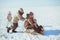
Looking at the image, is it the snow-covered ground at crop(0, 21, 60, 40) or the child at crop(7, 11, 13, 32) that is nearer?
the snow-covered ground at crop(0, 21, 60, 40)

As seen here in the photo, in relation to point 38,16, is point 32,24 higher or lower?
lower

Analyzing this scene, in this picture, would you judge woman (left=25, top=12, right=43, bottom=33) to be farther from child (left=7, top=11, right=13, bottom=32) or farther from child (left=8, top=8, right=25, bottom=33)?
child (left=7, top=11, right=13, bottom=32)

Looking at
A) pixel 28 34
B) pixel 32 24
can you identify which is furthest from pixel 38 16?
pixel 28 34

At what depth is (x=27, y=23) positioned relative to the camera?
173cm

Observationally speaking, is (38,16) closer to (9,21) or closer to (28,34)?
(28,34)

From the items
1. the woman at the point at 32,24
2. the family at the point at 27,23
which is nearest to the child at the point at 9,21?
the family at the point at 27,23

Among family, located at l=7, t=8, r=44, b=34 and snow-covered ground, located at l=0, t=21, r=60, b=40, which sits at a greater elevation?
family, located at l=7, t=8, r=44, b=34

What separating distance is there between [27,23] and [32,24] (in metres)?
0.07

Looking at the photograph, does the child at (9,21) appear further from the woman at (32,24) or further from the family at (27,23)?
the woman at (32,24)

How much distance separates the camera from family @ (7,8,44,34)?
1.70 metres

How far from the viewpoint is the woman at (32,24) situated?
170 cm

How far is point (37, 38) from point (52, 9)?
444mm

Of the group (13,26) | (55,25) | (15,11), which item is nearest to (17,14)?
(15,11)

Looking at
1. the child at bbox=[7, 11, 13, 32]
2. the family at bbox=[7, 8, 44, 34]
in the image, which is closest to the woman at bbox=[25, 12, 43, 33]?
the family at bbox=[7, 8, 44, 34]
